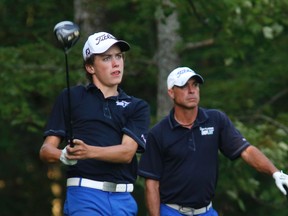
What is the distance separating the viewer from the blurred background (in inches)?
566

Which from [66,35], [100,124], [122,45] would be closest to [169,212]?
[100,124]

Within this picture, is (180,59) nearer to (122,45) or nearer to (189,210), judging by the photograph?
(189,210)

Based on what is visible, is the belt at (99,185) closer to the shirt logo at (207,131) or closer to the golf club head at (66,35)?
the golf club head at (66,35)

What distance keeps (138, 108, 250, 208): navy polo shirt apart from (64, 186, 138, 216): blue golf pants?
4.06 ft

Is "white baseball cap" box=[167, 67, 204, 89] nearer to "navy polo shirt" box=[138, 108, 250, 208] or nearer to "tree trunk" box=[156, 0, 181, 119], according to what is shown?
"navy polo shirt" box=[138, 108, 250, 208]

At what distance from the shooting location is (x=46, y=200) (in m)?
23.7

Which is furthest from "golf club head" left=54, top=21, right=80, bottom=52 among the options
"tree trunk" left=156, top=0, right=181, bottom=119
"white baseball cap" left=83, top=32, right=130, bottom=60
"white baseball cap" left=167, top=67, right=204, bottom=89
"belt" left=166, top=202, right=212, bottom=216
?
"tree trunk" left=156, top=0, right=181, bottom=119

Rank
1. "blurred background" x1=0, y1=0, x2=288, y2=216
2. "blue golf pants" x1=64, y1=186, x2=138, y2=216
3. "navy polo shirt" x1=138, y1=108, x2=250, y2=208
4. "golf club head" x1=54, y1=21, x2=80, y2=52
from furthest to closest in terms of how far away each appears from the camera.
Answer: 1. "blurred background" x1=0, y1=0, x2=288, y2=216
2. "navy polo shirt" x1=138, y1=108, x2=250, y2=208
3. "blue golf pants" x1=64, y1=186, x2=138, y2=216
4. "golf club head" x1=54, y1=21, x2=80, y2=52

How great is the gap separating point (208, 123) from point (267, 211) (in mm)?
10147

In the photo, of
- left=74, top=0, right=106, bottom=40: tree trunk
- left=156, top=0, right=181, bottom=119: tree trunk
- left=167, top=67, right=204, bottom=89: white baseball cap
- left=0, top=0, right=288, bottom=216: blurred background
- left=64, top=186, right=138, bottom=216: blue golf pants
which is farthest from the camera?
left=156, top=0, right=181, bottom=119: tree trunk

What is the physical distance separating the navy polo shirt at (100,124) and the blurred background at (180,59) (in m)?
5.10

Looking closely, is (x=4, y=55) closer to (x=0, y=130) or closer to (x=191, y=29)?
(x=191, y=29)

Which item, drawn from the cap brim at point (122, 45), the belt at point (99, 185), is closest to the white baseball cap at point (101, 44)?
the cap brim at point (122, 45)

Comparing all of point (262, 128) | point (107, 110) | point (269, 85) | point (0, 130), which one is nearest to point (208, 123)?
point (107, 110)
